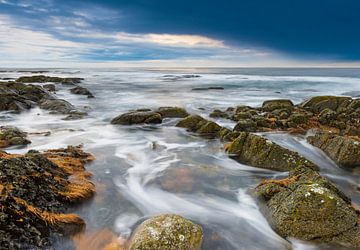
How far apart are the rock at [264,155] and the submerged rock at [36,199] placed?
488cm

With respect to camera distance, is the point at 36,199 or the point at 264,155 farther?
the point at 264,155

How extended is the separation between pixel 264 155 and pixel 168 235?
5433 millimetres

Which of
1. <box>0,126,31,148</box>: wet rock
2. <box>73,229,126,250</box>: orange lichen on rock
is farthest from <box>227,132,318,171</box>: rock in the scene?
<box>0,126,31,148</box>: wet rock

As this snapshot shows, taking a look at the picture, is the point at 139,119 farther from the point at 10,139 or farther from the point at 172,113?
the point at 10,139

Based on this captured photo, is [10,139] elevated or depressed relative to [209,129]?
depressed

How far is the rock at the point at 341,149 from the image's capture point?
9148mm

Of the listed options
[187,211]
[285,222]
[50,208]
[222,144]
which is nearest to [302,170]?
[285,222]

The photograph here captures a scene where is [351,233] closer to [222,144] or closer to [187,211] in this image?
[187,211]

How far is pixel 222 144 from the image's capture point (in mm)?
11680

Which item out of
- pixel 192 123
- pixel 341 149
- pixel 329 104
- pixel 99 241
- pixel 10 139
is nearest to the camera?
pixel 99 241

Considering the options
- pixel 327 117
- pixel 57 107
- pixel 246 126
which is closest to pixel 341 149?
pixel 246 126

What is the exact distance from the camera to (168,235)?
455 centimetres

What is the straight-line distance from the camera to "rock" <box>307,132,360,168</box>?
30.0 ft

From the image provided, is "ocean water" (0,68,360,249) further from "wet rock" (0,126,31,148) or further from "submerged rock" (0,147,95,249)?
"wet rock" (0,126,31,148)
